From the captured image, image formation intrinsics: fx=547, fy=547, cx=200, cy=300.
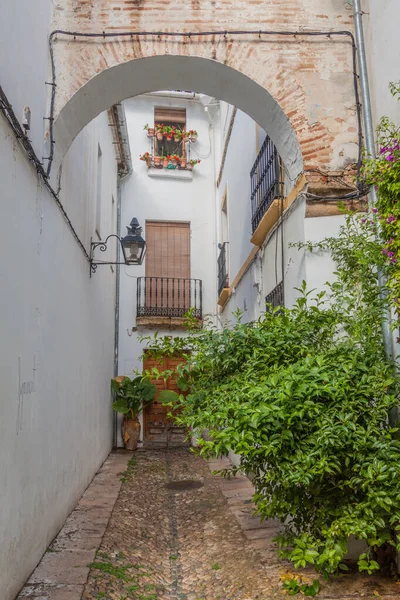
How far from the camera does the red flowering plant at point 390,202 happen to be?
11.5 ft

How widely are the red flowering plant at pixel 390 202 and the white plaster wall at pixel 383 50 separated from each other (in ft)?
1.12

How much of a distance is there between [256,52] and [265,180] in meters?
2.22

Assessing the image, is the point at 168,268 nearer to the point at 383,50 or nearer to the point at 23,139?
the point at 383,50

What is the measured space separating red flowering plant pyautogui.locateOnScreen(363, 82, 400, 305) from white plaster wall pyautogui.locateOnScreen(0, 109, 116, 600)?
2.42 meters

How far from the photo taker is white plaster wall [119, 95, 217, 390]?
1312 cm

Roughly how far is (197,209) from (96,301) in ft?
19.1

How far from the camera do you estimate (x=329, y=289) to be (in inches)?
172

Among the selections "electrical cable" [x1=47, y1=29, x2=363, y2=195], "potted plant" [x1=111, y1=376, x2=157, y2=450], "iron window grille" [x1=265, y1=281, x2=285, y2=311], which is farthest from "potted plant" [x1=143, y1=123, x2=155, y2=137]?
"electrical cable" [x1=47, y1=29, x2=363, y2=195]

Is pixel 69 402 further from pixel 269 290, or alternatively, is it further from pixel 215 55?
pixel 215 55

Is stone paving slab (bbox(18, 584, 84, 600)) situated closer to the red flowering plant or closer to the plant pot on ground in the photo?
A: the red flowering plant

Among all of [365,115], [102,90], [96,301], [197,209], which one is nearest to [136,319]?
[197,209]

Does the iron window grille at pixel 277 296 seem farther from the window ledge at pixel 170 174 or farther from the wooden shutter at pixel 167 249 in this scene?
the window ledge at pixel 170 174

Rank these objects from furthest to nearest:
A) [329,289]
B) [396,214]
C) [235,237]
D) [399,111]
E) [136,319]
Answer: [136,319] → [235,237] → [329,289] → [399,111] → [396,214]

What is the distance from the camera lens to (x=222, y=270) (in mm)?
12109
